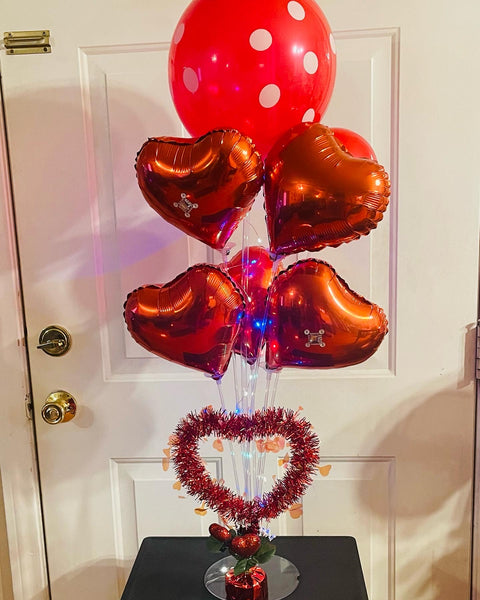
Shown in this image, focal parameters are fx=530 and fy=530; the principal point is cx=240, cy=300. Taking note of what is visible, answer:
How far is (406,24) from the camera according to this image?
105 centimetres

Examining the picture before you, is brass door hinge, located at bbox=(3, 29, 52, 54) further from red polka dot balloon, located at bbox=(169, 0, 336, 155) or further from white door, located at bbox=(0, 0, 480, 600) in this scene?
red polka dot balloon, located at bbox=(169, 0, 336, 155)

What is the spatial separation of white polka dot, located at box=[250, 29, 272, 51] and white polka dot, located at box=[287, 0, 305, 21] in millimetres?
51

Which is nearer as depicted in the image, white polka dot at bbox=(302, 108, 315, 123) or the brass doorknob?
white polka dot at bbox=(302, 108, 315, 123)

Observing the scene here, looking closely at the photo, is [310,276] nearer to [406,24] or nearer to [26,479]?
[406,24]

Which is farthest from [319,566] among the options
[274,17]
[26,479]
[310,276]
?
[274,17]

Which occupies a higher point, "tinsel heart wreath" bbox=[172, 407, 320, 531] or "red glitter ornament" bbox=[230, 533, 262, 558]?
"tinsel heart wreath" bbox=[172, 407, 320, 531]

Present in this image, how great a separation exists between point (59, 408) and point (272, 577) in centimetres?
58

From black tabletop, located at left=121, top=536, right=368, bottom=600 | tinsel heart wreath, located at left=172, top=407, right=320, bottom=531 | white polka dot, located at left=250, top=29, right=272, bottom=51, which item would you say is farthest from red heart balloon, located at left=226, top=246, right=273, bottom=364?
black tabletop, located at left=121, top=536, right=368, bottom=600

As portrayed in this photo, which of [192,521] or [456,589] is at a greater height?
[192,521]

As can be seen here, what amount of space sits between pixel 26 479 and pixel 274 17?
1.09 meters

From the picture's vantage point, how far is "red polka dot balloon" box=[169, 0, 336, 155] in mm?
737

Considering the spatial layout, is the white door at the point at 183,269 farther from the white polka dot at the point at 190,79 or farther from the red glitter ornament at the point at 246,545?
the white polka dot at the point at 190,79

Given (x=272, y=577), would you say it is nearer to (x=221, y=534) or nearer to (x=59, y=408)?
(x=221, y=534)

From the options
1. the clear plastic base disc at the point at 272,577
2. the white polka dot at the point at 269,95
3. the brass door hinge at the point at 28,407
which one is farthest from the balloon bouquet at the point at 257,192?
the brass door hinge at the point at 28,407
